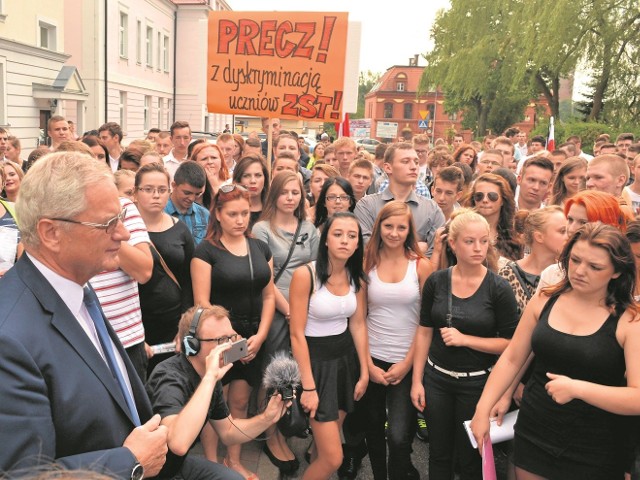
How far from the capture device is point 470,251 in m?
3.33

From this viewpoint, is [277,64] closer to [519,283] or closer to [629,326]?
[519,283]

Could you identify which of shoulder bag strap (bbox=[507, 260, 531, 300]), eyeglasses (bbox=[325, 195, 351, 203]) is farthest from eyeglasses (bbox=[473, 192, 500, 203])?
eyeglasses (bbox=[325, 195, 351, 203])

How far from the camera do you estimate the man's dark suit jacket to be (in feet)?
4.87

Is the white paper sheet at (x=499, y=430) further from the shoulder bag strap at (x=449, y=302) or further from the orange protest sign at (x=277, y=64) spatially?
the orange protest sign at (x=277, y=64)

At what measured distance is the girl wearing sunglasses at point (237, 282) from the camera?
3.82m

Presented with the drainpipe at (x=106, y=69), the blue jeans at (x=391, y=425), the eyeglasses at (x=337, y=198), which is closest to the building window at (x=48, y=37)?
the drainpipe at (x=106, y=69)

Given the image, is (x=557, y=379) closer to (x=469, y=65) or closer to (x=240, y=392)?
(x=240, y=392)

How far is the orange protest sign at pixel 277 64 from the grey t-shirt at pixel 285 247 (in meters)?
2.28

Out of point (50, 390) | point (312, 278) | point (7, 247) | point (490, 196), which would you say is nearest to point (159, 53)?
point (490, 196)

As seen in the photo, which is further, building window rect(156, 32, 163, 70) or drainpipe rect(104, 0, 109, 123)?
A: building window rect(156, 32, 163, 70)

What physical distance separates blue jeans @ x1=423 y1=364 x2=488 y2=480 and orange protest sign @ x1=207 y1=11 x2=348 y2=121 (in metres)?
3.74

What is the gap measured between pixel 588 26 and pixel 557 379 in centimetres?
2605

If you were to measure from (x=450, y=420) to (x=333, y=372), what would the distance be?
77 centimetres

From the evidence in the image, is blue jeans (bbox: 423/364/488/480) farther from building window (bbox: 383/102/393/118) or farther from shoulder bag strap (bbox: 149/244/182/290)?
building window (bbox: 383/102/393/118)
